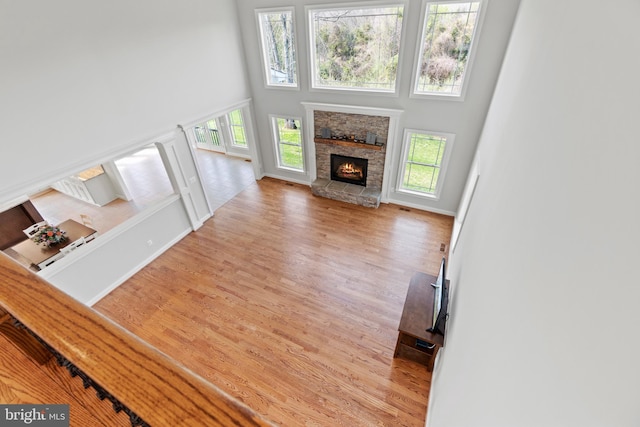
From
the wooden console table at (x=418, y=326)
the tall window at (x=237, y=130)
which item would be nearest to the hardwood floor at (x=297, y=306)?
the wooden console table at (x=418, y=326)

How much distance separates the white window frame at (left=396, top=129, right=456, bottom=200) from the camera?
18.1 feet

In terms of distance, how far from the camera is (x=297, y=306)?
445cm

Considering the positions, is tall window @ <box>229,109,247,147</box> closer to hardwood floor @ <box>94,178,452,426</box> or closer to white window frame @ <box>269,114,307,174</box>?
white window frame @ <box>269,114,307,174</box>

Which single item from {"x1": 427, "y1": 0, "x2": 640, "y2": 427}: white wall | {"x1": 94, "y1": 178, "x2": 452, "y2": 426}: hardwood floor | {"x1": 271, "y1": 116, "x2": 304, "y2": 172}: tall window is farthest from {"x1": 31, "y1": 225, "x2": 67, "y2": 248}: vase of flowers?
{"x1": 427, "y1": 0, "x2": 640, "y2": 427}: white wall

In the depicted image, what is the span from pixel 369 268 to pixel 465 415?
3439 millimetres

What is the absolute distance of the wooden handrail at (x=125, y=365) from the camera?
0.60 m

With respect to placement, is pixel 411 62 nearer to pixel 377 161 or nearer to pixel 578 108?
pixel 377 161

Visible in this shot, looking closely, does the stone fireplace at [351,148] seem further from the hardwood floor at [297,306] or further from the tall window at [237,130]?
the tall window at [237,130]

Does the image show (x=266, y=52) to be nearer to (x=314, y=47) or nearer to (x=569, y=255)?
(x=314, y=47)

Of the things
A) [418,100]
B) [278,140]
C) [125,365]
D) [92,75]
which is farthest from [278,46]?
[125,365]

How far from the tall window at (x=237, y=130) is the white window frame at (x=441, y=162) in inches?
211

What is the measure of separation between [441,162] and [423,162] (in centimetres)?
39

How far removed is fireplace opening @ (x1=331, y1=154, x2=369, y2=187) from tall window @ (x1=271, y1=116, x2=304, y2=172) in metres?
0.99

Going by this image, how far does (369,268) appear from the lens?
16.7 feet
